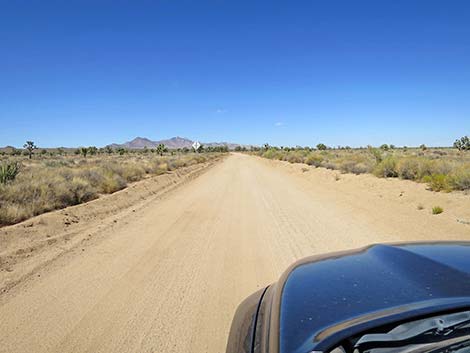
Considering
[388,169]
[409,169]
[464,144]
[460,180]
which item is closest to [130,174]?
[388,169]

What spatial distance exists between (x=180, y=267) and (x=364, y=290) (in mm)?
4037

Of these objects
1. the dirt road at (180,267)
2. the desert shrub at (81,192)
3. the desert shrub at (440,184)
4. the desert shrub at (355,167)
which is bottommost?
the dirt road at (180,267)

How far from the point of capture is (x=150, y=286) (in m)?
4.68

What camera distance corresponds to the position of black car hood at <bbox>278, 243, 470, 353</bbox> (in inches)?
60.7

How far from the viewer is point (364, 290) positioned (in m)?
1.89

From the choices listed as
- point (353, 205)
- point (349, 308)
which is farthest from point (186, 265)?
point (353, 205)

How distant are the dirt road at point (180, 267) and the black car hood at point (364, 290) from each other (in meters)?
1.73

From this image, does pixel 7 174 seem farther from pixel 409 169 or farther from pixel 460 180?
pixel 409 169

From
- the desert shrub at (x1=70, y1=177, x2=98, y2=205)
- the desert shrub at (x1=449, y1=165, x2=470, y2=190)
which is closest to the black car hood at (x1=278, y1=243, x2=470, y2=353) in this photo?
the desert shrub at (x1=449, y1=165, x2=470, y2=190)

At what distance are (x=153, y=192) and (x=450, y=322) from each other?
46.7 feet

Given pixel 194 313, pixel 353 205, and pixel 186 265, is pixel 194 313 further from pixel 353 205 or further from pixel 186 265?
pixel 353 205

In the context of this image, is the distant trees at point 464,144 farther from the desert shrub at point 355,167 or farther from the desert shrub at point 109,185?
the desert shrub at point 109,185

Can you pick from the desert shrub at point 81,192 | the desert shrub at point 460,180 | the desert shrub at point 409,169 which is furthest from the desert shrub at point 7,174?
the desert shrub at point 409,169

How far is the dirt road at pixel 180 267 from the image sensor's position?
3514 millimetres
